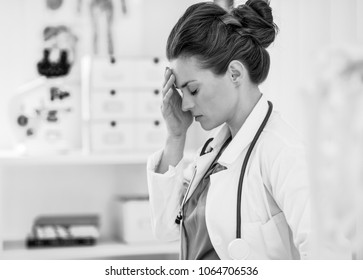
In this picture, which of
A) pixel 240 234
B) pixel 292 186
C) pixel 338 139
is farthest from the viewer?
pixel 240 234

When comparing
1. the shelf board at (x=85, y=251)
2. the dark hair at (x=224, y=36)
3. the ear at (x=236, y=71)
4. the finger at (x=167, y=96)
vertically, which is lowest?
the shelf board at (x=85, y=251)

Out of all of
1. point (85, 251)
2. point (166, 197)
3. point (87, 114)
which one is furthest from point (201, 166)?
point (87, 114)

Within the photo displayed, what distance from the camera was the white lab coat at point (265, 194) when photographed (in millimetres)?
1130

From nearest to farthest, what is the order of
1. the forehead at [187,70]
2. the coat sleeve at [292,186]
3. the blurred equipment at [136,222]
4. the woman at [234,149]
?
the coat sleeve at [292,186] < the woman at [234,149] < the forehead at [187,70] < the blurred equipment at [136,222]

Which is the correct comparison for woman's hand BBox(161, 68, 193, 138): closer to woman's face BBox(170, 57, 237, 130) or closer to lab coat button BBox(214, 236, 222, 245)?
woman's face BBox(170, 57, 237, 130)

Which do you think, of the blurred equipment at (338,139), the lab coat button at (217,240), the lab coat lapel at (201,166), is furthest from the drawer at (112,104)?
the blurred equipment at (338,139)

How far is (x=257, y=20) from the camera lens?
133cm

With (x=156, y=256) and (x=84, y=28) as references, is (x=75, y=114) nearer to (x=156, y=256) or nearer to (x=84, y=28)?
(x=84, y=28)

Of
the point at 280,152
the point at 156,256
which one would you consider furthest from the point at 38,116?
the point at 280,152

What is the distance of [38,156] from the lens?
7.32 feet

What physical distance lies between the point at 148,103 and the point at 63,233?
1.93 feet

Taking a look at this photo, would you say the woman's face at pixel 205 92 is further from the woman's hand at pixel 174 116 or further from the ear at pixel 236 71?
the woman's hand at pixel 174 116

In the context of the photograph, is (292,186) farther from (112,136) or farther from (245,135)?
(112,136)

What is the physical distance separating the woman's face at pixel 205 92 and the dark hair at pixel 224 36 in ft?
0.06
